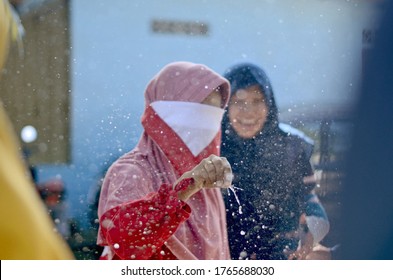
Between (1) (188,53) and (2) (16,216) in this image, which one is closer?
(2) (16,216)

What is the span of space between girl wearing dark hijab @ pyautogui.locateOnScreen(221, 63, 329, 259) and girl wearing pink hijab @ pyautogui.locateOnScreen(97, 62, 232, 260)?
3 centimetres

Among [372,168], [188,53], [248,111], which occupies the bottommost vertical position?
[372,168]

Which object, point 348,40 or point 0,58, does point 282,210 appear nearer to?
point 348,40

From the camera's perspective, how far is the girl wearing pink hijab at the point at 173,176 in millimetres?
1527

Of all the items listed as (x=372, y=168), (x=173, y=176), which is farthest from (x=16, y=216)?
(x=372, y=168)

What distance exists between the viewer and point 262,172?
1.57 m

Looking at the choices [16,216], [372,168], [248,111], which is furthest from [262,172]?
[16,216]

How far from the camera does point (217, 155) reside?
5.14 feet

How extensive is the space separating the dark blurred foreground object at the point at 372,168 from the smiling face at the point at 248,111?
237 mm

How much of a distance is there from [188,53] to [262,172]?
34cm

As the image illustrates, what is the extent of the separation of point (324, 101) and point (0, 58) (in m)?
1.22

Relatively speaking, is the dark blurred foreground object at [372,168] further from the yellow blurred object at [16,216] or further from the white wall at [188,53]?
the yellow blurred object at [16,216]

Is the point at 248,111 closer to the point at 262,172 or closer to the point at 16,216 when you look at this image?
the point at 262,172

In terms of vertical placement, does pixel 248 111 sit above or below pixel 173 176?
above
